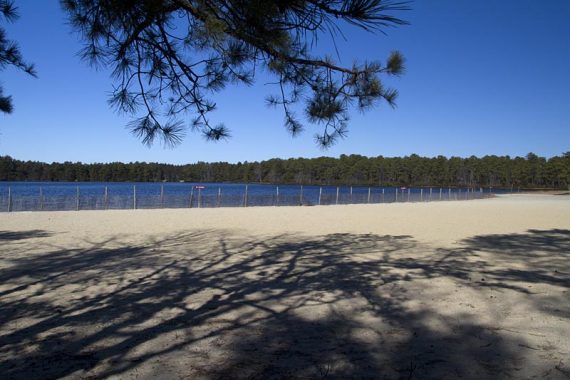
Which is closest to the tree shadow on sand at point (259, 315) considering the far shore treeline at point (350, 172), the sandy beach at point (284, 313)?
the sandy beach at point (284, 313)

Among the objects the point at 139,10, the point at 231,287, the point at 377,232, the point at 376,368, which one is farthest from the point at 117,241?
the point at 376,368

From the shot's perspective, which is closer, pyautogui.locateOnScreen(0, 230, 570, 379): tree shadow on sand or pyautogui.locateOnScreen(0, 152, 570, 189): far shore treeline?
pyautogui.locateOnScreen(0, 230, 570, 379): tree shadow on sand

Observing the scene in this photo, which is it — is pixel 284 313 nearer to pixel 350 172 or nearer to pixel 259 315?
pixel 259 315

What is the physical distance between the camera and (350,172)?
138000 millimetres

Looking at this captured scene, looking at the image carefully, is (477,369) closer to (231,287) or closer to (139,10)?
(231,287)

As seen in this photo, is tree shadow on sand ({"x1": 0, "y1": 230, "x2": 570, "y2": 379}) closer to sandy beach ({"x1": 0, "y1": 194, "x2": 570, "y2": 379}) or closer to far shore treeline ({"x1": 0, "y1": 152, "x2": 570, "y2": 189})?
sandy beach ({"x1": 0, "y1": 194, "x2": 570, "y2": 379})

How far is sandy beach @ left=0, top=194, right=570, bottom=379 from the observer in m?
2.75

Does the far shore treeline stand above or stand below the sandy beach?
above

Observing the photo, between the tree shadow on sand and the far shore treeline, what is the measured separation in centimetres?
10437

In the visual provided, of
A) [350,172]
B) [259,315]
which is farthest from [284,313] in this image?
[350,172]

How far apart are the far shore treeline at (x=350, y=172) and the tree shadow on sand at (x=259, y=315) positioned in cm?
10437

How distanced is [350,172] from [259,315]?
136102 mm

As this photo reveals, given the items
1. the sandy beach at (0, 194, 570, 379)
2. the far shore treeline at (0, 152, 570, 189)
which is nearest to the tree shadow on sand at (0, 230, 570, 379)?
the sandy beach at (0, 194, 570, 379)

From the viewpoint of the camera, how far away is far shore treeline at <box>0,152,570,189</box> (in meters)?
109
